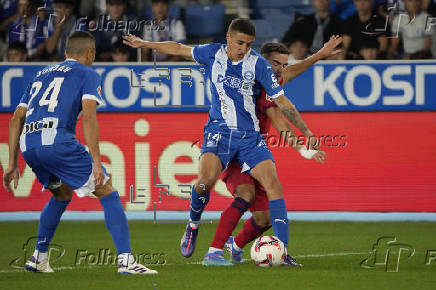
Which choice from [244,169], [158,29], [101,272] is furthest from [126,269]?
[158,29]

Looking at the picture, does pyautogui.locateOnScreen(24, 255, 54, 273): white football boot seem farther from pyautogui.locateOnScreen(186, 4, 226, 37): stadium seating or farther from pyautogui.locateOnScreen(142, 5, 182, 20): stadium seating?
pyautogui.locateOnScreen(142, 5, 182, 20): stadium seating

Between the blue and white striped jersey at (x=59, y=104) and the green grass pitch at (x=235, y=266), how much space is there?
3.70ft

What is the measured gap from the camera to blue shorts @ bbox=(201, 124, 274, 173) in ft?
25.9

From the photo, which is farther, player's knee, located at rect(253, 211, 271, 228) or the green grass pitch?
player's knee, located at rect(253, 211, 271, 228)

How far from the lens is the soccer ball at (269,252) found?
763 cm

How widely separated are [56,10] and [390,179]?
17.6 ft

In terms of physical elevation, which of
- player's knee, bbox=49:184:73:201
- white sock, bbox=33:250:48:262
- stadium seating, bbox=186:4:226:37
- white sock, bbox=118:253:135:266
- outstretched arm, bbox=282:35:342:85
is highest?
stadium seating, bbox=186:4:226:37

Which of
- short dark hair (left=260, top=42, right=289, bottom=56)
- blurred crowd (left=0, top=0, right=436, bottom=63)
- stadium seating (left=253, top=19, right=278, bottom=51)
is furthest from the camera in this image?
stadium seating (left=253, top=19, right=278, bottom=51)

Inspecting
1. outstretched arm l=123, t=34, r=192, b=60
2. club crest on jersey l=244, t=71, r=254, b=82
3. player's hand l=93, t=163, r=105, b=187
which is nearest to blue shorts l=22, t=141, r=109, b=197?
player's hand l=93, t=163, r=105, b=187

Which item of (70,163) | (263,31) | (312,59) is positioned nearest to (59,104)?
(70,163)

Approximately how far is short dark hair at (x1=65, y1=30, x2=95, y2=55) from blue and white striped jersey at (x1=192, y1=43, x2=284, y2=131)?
1.28m

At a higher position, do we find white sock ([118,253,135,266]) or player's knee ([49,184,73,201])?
player's knee ([49,184,73,201])

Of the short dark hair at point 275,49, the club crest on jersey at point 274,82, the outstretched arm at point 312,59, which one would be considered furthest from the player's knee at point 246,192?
the short dark hair at point 275,49

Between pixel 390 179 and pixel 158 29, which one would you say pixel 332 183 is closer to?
pixel 390 179
